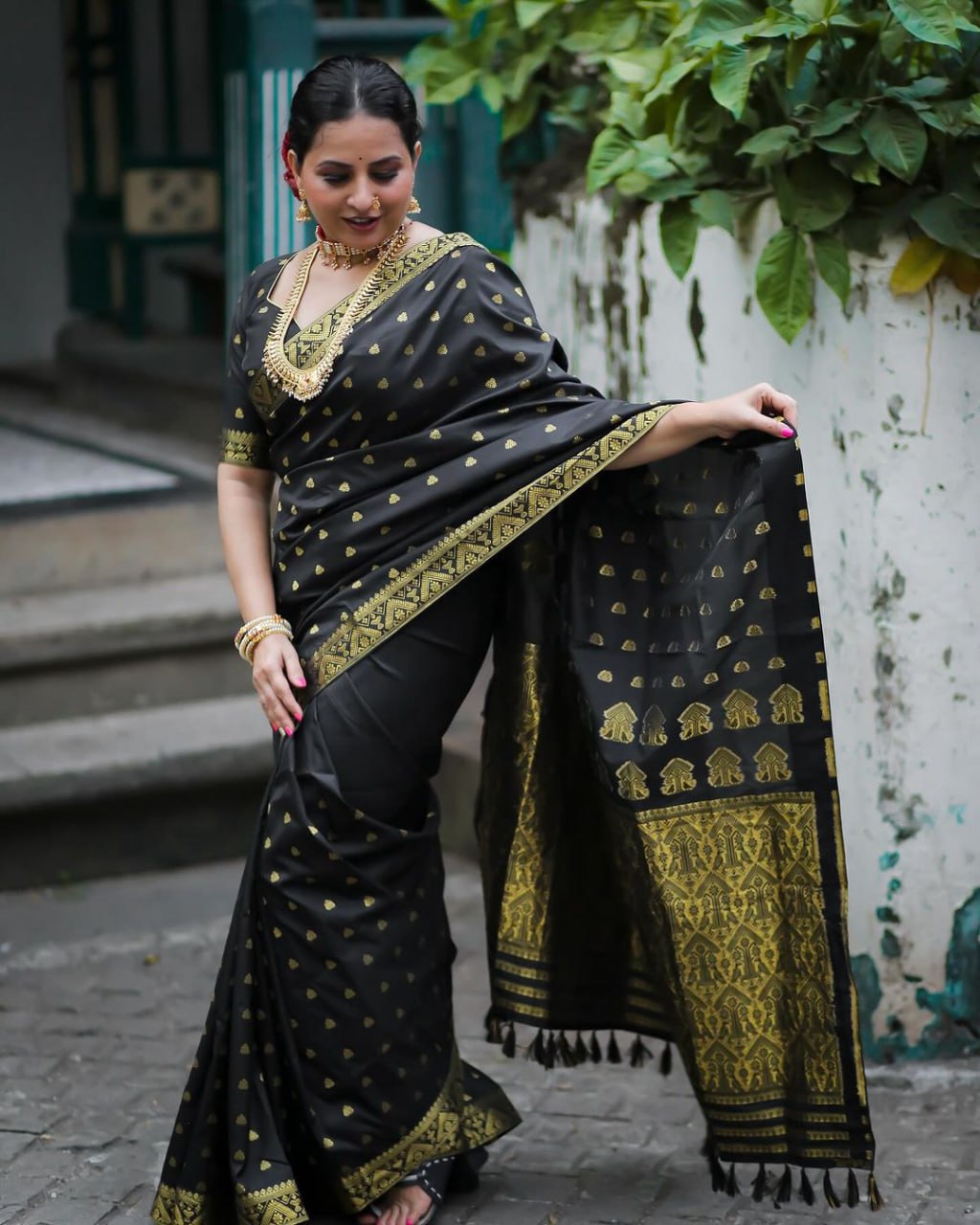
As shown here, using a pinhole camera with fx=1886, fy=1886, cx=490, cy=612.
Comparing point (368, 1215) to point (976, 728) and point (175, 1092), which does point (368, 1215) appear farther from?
point (976, 728)

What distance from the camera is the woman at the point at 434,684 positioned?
296 cm

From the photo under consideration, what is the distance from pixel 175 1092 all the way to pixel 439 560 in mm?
1379

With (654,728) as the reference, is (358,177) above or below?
above

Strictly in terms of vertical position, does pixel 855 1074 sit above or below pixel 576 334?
below

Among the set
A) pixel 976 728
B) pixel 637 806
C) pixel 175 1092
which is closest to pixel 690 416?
pixel 637 806

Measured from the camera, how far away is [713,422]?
2904 millimetres

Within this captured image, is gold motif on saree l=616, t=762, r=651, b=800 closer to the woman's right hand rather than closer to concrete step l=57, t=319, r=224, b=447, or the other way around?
the woman's right hand

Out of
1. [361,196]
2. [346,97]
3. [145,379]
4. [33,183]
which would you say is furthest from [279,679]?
[33,183]

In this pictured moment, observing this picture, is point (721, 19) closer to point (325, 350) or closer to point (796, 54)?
point (796, 54)

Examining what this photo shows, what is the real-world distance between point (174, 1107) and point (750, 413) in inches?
70.6

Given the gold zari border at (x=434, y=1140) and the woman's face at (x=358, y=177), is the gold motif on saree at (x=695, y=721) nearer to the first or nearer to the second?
the gold zari border at (x=434, y=1140)

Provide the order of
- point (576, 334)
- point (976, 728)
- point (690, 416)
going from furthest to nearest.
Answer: point (576, 334) → point (976, 728) → point (690, 416)

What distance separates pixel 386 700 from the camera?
119 inches

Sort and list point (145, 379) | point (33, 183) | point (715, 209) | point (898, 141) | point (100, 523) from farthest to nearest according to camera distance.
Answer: point (33, 183)
point (145, 379)
point (100, 523)
point (715, 209)
point (898, 141)
